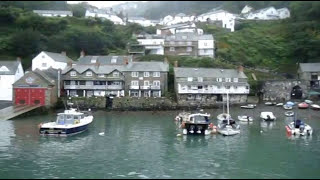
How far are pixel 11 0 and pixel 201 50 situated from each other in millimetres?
58948

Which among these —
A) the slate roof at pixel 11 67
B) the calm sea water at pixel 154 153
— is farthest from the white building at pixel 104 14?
the calm sea water at pixel 154 153

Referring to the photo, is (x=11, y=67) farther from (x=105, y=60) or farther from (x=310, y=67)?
(x=310, y=67)

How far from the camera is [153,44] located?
3428 inches

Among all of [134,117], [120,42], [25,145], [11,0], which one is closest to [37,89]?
[134,117]

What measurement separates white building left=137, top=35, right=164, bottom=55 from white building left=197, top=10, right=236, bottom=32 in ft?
83.1

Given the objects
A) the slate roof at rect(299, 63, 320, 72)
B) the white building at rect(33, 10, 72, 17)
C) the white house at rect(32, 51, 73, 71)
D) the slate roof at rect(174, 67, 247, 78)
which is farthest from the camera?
the white building at rect(33, 10, 72, 17)

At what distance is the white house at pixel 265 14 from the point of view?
116m

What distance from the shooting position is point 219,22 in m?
112

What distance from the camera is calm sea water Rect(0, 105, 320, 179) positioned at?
2750 centimetres

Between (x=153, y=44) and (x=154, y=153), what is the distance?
55.6m

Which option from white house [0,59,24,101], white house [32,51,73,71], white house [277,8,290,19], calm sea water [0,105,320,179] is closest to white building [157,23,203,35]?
white house [277,8,290,19]

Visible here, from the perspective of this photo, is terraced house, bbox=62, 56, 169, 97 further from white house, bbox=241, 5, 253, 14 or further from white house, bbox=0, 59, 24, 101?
white house, bbox=241, 5, 253, 14

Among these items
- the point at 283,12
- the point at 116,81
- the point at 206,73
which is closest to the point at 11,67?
the point at 116,81

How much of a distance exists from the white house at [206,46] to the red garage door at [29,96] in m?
34.9
